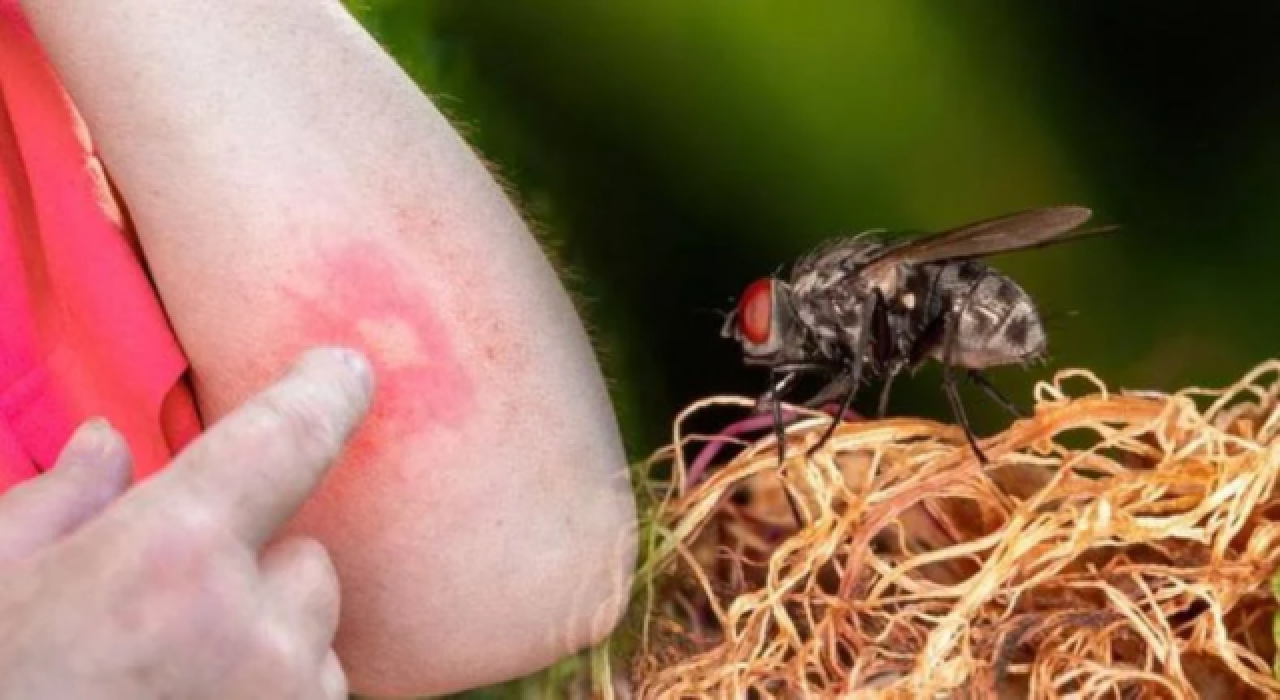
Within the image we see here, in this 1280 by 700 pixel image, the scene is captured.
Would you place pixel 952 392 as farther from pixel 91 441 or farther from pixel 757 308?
pixel 91 441

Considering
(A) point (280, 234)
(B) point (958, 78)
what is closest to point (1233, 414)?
(B) point (958, 78)

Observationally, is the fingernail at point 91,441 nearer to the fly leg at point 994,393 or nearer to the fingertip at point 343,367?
the fingertip at point 343,367

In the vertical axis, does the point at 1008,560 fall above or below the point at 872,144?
below

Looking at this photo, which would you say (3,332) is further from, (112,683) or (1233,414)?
(1233,414)

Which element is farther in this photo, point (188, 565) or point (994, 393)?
point (994, 393)

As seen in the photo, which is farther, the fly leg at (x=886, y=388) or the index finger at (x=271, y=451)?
the fly leg at (x=886, y=388)

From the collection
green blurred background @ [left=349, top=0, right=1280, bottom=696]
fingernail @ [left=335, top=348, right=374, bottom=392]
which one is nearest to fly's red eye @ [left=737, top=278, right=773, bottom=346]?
green blurred background @ [left=349, top=0, right=1280, bottom=696]

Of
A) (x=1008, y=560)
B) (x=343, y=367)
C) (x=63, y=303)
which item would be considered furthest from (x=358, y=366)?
(x=1008, y=560)

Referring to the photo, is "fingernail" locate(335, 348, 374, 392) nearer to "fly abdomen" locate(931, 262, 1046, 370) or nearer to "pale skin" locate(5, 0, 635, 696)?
"pale skin" locate(5, 0, 635, 696)

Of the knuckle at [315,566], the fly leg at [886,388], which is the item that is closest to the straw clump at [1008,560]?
the fly leg at [886,388]
